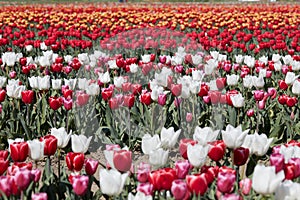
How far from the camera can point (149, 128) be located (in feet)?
15.4

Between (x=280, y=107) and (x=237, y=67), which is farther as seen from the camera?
(x=237, y=67)

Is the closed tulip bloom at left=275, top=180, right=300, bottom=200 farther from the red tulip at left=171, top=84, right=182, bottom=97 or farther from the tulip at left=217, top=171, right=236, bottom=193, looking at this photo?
the red tulip at left=171, top=84, right=182, bottom=97

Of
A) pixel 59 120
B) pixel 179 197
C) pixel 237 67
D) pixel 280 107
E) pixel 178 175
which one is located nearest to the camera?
pixel 179 197

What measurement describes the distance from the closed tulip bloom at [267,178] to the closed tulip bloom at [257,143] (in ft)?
1.74

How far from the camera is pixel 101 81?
5301mm

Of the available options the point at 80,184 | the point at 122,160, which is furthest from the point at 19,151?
the point at 122,160

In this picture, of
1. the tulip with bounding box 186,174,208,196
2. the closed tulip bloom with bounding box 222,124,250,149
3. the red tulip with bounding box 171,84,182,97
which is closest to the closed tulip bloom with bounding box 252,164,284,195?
the tulip with bounding box 186,174,208,196

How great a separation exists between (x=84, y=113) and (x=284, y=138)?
2171 millimetres

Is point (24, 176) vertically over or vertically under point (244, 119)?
over

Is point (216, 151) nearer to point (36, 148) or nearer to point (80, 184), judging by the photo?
point (80, 184)

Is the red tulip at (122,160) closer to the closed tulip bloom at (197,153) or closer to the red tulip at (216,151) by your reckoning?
the closed tulip bloom at (197,153)

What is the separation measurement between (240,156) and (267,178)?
413mm

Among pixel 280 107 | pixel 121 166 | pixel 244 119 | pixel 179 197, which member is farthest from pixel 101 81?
pixel 179 197

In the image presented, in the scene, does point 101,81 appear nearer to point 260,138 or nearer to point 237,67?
point 237,67
